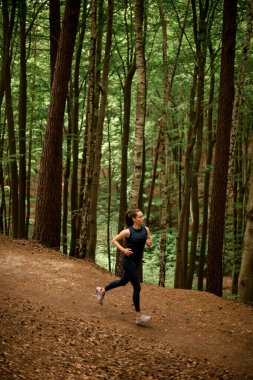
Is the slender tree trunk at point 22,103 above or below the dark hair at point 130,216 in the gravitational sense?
above

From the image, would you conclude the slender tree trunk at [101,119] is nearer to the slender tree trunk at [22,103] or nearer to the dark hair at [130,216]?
the slender tree trunk at [22,103]

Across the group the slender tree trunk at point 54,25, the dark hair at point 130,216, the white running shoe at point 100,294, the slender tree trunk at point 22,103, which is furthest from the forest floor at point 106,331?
the slender tree trunk at point 54,25

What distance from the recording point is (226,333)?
7.28m

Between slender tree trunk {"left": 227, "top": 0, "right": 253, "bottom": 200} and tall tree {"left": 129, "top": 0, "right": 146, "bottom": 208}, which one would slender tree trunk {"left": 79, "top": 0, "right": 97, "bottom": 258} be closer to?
tall tree {"left": 129, "top": 0, "right": 146, "bottom": 208}

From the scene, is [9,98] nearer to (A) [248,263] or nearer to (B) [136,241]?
(B) [136,241]

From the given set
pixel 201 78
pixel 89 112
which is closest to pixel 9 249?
pixel 89 112

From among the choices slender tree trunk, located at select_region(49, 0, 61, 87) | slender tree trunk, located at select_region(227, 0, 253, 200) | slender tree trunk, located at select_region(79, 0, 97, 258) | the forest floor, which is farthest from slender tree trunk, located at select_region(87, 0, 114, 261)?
slender tree trunk, located at select_region(227, 0, 253, 200)

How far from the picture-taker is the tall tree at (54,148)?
11797mm

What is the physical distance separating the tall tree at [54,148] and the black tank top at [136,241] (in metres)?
5.50

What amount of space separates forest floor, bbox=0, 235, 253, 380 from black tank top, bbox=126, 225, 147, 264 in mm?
1220

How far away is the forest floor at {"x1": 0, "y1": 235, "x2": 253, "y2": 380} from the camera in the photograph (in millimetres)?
5121

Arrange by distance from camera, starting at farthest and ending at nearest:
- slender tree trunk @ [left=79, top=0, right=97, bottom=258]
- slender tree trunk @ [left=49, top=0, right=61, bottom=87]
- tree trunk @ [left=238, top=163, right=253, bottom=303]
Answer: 1. slender tree trunk @ [left=49, top=0, right=61, bottom=87]
2. slender tree trunk @ [left=79, top=0, right=97, bottom=258]
3. tree trunk @ [left=238, top=163, right=253, bottom=303]

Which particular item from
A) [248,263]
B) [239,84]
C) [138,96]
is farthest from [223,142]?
[248,263]

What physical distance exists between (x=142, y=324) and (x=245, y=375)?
2333 millimetres
